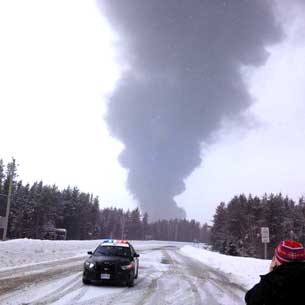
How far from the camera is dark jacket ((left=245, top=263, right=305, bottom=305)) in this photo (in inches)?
129

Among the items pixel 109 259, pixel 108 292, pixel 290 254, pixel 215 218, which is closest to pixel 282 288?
pixel 290 254

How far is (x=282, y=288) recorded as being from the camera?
332cm

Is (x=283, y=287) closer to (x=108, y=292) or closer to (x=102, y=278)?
(x=108, y=292)

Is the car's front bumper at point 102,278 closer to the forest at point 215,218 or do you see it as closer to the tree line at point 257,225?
the forest at point 215,218

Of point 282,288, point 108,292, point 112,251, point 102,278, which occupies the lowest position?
point 108,292

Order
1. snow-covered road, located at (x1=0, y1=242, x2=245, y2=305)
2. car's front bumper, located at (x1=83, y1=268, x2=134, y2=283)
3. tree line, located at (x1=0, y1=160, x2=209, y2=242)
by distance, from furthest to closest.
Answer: tree line, located at (x1=0, y1=160, x2=209, y2=242)
car's front bumper, located at (x1=83, y1=268, x2=134, y2=283)
snow-covered road, located at (x1=0, y1=242, x2=245, y2=305)

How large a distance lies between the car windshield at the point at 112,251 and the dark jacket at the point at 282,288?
12630 mm

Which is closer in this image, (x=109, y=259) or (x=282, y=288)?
(x=282, y=288)

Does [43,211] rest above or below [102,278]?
above

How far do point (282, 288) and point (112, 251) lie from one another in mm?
13087

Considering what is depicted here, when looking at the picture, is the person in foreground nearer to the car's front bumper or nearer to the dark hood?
the car's front bumper

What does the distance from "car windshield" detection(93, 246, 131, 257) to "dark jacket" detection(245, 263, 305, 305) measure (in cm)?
1263

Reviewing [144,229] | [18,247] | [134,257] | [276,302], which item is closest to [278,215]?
[18,247]

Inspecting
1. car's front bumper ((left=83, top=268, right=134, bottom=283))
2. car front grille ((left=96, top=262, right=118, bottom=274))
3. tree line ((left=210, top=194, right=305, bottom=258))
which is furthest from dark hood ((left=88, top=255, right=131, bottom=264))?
tree line ((left=210, top=194, right=305, bottom=258))
